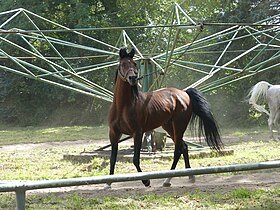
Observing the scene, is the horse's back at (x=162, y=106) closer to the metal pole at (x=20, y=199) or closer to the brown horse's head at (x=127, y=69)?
the brown horse's head at (x=127, y=69)

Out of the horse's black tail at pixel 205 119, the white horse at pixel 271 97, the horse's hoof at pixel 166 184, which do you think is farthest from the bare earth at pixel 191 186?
the white horse at pixel 271 97

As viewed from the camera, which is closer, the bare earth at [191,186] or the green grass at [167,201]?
the green grass at [167,201]

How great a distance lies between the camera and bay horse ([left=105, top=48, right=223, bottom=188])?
22.0 feet

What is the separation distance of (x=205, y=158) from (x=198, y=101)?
8.23 ft

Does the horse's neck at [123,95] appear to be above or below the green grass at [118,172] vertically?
above

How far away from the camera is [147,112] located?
7.03m

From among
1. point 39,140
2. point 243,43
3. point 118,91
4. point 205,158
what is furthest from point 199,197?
point 243,43

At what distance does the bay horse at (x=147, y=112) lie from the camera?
669 cm

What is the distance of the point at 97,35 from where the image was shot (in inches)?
944

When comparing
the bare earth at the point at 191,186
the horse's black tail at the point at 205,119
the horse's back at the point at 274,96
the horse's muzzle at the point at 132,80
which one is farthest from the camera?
the horse's back at the point at 274,96

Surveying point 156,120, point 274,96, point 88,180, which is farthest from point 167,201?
point 274,96

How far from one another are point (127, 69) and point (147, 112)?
0.86 metres

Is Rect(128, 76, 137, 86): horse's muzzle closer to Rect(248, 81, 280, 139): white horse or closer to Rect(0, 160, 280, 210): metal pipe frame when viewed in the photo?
Rect(0, 160, 280, 210): metal pipe frame

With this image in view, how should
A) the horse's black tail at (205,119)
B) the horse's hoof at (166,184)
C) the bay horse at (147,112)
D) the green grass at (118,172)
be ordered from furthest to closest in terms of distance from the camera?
the horse's black tail at (205,119) → the horse's hoof at (166,184) → the bay horse at (147,112) → the green grass at (118,172)
